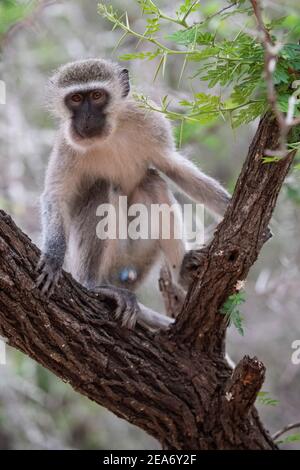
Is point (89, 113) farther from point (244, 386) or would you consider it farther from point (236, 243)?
point (244, 386)

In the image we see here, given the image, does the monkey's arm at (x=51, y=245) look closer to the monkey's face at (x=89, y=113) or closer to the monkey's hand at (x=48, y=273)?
the monkey's hand at (x=48, y=273)

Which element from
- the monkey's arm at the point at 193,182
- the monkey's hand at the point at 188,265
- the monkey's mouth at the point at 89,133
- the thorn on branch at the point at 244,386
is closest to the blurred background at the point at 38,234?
the monkey's arm at the point at 193,182

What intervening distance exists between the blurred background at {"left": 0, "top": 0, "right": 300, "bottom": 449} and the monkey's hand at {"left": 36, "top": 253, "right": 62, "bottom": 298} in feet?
7.93

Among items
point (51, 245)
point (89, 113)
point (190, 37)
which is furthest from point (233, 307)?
point (89, 113)

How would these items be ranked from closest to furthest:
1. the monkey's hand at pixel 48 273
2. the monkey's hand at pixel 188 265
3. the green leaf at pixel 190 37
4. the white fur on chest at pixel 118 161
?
the green leaf at pixel 190 37 < the monkey's hand at pixel 48 273 < the monkey's hand at pixel 188 265 < the white fur on chest at pixel 118 161

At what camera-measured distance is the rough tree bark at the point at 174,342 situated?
156 inches

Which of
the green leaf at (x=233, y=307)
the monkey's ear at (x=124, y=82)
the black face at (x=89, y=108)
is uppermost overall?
the monkey's ear at (x=124, y=82)

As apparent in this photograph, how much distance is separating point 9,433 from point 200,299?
4.54 m

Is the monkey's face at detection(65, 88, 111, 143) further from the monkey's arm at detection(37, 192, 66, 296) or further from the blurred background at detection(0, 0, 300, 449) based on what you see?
the blurred background at detection(0, 0, 300, 449)

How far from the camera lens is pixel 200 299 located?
173 inches

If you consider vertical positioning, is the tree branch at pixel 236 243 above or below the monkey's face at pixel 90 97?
below

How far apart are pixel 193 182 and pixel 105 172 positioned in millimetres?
677

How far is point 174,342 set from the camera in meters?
4.65

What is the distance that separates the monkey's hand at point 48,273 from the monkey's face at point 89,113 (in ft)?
3.62
